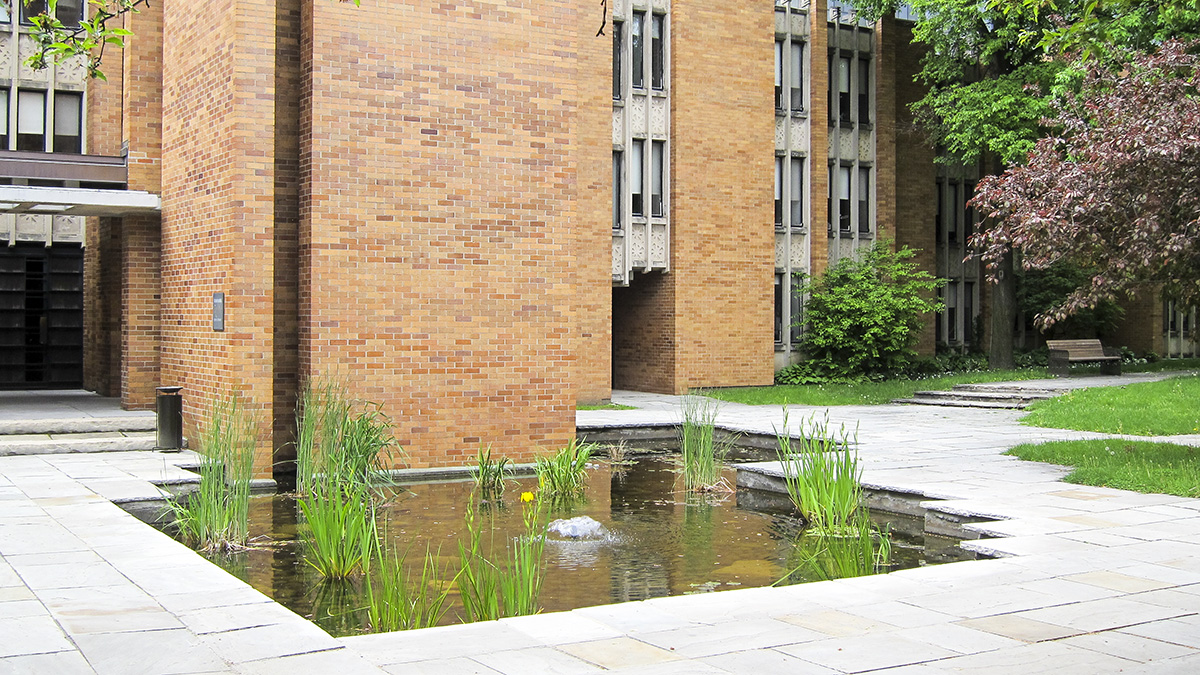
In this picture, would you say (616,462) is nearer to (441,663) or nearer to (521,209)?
(521,209)

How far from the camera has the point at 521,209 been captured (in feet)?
43.5

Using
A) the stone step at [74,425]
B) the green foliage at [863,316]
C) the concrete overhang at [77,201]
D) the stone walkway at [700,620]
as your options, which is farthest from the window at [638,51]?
the stone walkway at [700,620]

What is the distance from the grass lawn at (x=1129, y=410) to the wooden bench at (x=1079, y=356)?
5.19 metres

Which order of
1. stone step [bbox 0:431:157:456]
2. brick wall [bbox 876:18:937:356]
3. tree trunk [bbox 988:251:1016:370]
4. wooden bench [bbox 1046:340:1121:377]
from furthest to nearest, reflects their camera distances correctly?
1. brick wall [bbox 876:18:937:356]
2. tree trunk [bbox 988:251:1016:370]
3. wooden bench [bbox 1046:340:1121:377]
4. stone step [bbox 0:431:157:456]

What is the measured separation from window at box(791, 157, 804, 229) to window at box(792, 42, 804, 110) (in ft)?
4.58

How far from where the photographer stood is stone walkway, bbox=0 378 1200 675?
15.6 feet

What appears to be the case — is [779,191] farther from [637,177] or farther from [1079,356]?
[1079,356]

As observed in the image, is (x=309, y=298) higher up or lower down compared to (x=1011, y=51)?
lower down

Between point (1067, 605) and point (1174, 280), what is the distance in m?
7.46

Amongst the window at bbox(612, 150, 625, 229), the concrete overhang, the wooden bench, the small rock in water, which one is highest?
the window at bbox(612, 150, 625, 229)

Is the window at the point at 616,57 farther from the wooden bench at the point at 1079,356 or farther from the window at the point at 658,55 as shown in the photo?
the wooden bench at the point at 1079,356

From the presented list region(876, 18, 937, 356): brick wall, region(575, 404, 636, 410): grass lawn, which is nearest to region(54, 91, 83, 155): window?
region(575, 404, 636, 410): grass lawn

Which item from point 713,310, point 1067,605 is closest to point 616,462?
point 1067,605

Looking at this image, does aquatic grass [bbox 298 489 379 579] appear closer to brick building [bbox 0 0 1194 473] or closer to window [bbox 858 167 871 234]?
brick building [bbox 0 0 1194 473]
